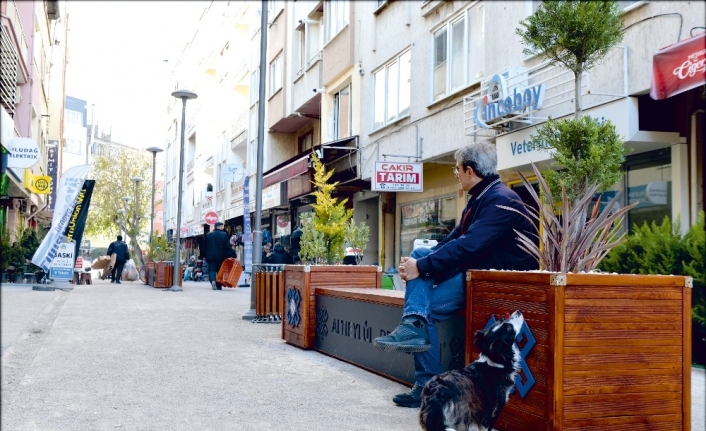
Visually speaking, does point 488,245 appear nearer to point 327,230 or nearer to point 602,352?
point 602,352

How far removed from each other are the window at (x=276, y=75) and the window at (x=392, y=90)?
35.3ft

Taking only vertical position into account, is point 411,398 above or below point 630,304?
→ below

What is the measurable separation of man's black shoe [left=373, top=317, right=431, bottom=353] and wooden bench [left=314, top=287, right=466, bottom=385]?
0.26 m

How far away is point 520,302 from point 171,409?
2373 mm

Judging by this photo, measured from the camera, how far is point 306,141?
32.4 m

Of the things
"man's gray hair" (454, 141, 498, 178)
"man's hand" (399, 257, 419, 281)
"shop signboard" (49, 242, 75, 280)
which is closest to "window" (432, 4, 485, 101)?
"shop signboard" (49, 242, 75, 280)

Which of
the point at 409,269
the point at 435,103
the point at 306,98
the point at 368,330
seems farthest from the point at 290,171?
the point at 409,269

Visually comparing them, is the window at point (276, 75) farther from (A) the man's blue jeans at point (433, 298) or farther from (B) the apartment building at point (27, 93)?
(A) the man's blue jeans at point (433, 298)

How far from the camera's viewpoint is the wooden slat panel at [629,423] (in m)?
3.61

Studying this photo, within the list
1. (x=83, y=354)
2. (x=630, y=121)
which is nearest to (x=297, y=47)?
(x=630, y=121)

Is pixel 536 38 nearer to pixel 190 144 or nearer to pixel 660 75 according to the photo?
pixel 660 75

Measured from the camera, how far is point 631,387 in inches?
147

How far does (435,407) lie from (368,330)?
2.79 meters

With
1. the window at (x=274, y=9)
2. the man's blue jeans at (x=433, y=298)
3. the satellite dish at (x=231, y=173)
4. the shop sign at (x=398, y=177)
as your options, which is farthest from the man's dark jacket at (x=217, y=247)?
the man's blue jeans at (x=433, y=298)
